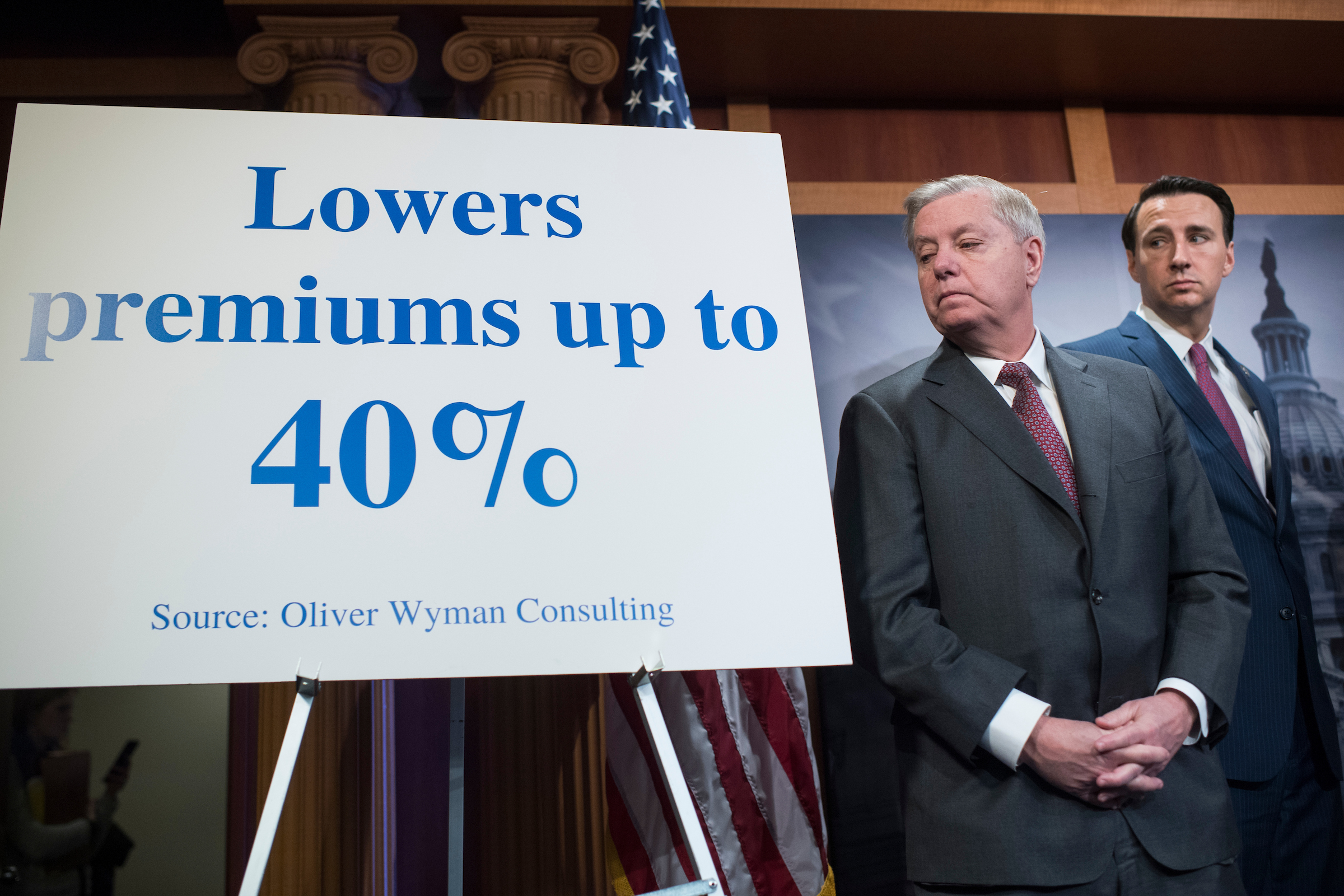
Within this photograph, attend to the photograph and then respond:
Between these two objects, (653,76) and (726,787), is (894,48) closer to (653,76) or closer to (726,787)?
(653,76)

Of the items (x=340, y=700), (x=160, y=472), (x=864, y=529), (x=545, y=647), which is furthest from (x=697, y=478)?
(x=340, y=700)

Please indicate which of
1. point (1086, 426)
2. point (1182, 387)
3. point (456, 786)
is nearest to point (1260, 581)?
point (1182, 387)

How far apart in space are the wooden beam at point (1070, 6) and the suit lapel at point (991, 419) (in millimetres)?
1592

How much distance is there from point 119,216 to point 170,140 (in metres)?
0.17

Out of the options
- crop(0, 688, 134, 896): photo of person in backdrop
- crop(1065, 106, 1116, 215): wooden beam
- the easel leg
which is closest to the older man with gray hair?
the easel leg

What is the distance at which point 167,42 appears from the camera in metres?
3.08

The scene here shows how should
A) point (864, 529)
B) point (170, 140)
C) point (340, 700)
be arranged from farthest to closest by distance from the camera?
point (340, 700) < point (864, 529) < point (170, 140)

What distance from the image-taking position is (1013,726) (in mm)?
1571

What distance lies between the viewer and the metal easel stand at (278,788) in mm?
1197

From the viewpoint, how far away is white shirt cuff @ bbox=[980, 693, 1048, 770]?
1564 mm

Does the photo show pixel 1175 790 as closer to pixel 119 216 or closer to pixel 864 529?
pixel 864 529

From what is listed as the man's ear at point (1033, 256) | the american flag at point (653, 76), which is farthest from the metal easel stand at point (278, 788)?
the american flag at point (653, 76)

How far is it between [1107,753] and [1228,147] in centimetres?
275

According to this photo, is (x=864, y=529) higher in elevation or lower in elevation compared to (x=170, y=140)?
lower
